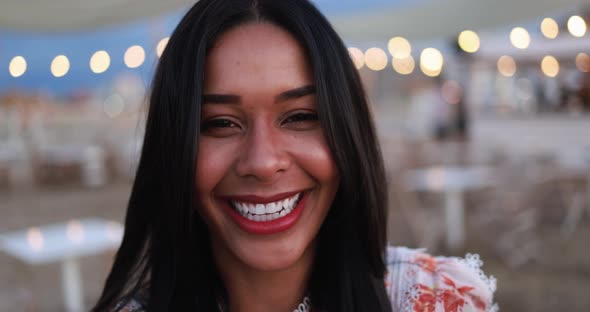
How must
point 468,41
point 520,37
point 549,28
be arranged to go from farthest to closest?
point 468,41 → point 520,37 → point 549,28

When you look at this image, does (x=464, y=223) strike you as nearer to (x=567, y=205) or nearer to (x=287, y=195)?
(x=567, y=205)

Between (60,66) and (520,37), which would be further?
(520,37)

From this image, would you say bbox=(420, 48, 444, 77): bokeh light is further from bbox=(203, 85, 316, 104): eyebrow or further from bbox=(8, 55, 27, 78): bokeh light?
bbox=(203, 85, 316, 104): eyebrow

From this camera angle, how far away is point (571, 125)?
366 inches

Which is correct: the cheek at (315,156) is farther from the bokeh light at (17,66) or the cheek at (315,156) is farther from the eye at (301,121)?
the bokeh light at (17,66)

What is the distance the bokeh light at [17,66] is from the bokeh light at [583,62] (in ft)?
23.1

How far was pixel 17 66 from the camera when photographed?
4.95 m

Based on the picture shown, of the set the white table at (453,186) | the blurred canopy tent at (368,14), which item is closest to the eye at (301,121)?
the blurred canopy tent at (368,14)

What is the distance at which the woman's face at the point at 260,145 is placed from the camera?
3.42 feet

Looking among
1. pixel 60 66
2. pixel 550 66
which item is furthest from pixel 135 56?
pixel 550 66

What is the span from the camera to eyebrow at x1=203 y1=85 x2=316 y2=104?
1044 mm

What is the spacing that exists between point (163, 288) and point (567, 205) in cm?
646

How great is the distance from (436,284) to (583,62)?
779 cm

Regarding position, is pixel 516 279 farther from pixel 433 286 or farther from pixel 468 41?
pixel 433 286
